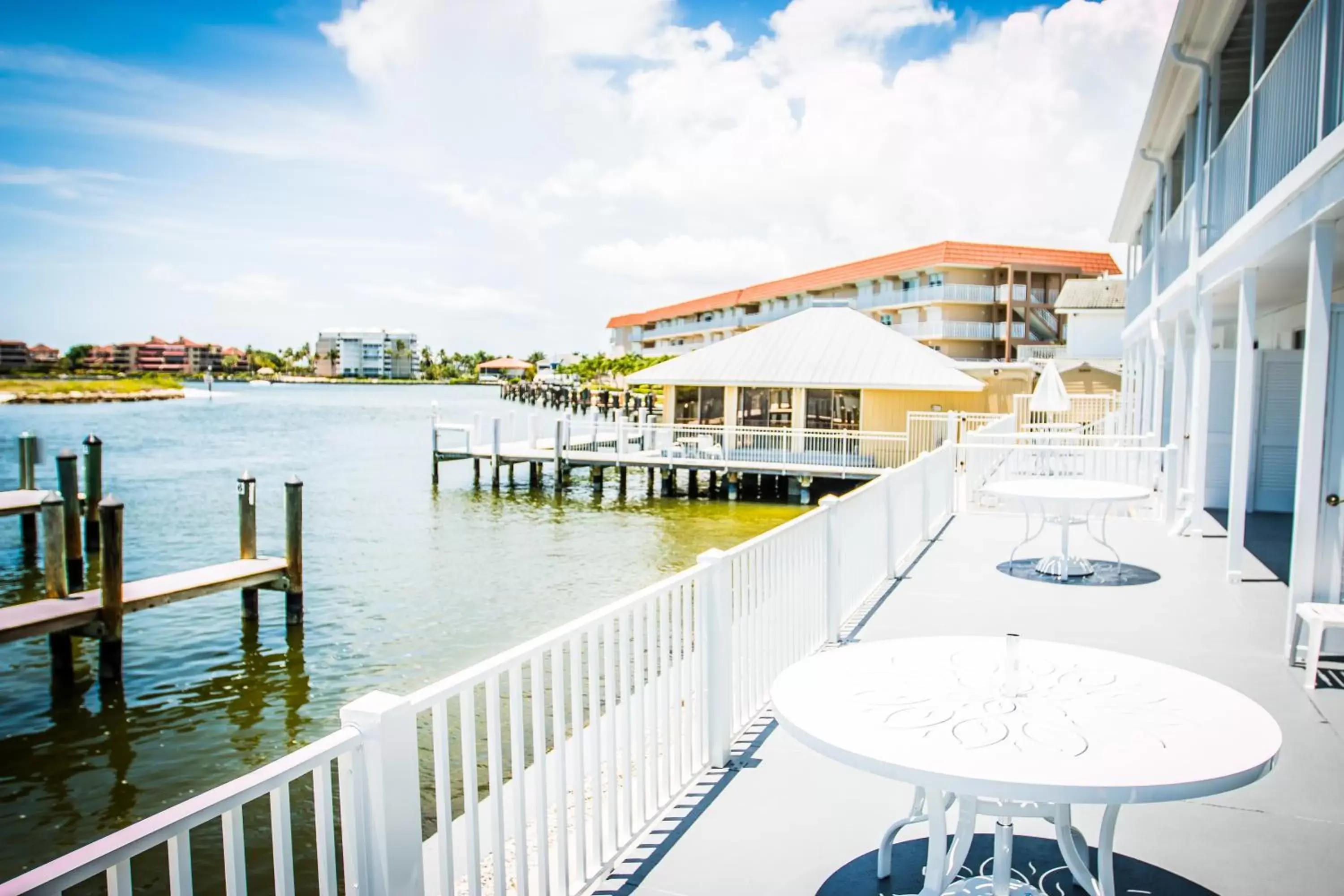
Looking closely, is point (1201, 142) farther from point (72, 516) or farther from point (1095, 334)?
point (1095, 334)

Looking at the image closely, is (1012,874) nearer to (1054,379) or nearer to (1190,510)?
(1190,510)

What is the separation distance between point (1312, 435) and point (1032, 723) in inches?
173

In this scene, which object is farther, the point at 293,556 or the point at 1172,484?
the point at 293,556

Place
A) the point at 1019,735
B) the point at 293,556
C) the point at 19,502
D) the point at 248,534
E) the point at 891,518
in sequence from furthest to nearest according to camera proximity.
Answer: the point at 19,502 → the point at 293,556 → the point at 248,534 → the point at 891,518 → the point at 1019,735

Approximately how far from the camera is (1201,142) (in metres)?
11.1

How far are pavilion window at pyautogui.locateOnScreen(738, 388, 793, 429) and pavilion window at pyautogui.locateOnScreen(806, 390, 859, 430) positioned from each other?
0.76 metres

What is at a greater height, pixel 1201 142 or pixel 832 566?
pixel 1201 142

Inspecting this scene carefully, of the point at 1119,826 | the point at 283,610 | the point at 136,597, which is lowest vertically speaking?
the point at 283,610

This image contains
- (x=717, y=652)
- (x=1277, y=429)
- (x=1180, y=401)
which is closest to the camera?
(x=717, y=652)

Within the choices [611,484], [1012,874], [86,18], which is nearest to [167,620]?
[1012,874]

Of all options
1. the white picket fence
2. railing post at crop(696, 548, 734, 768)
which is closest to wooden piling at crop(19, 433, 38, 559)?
the white picket fence

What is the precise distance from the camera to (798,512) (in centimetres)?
2634

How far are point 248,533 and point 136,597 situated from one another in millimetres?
2339

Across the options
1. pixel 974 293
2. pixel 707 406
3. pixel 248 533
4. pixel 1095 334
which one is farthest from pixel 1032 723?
pixel 974 293
